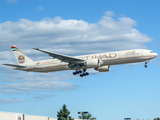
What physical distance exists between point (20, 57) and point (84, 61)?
58.2ft

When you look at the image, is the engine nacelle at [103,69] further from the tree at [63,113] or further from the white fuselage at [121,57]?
the tree at [63,113]

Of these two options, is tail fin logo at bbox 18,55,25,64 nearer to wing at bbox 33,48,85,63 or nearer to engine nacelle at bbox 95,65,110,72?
wing at bbox 33,48,85,63

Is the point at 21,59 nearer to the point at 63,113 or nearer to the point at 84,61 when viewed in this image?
the point at 84,61

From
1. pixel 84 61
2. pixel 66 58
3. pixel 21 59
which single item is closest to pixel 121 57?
pixel 84 61

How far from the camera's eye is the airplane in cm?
4994

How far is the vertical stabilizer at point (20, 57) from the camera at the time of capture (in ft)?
201

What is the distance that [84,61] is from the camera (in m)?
53.2

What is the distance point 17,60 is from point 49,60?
10.3 m

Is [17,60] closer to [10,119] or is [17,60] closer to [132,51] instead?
[10,119]

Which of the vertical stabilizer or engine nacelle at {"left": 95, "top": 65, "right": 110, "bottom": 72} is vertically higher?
the vertical stabilizer

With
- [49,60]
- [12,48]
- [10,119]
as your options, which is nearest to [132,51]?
[49,60]

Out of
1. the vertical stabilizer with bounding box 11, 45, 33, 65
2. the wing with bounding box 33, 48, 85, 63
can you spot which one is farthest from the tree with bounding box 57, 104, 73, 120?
the wing with bounding box 33, 48, 85, 63

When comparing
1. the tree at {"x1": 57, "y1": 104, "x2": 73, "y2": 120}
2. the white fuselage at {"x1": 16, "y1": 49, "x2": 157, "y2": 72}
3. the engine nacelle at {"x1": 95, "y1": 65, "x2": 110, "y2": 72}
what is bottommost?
the tree at {"x1": 57, "y1": 104, "x2": 73, "y2": 120}

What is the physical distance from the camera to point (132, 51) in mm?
50375
